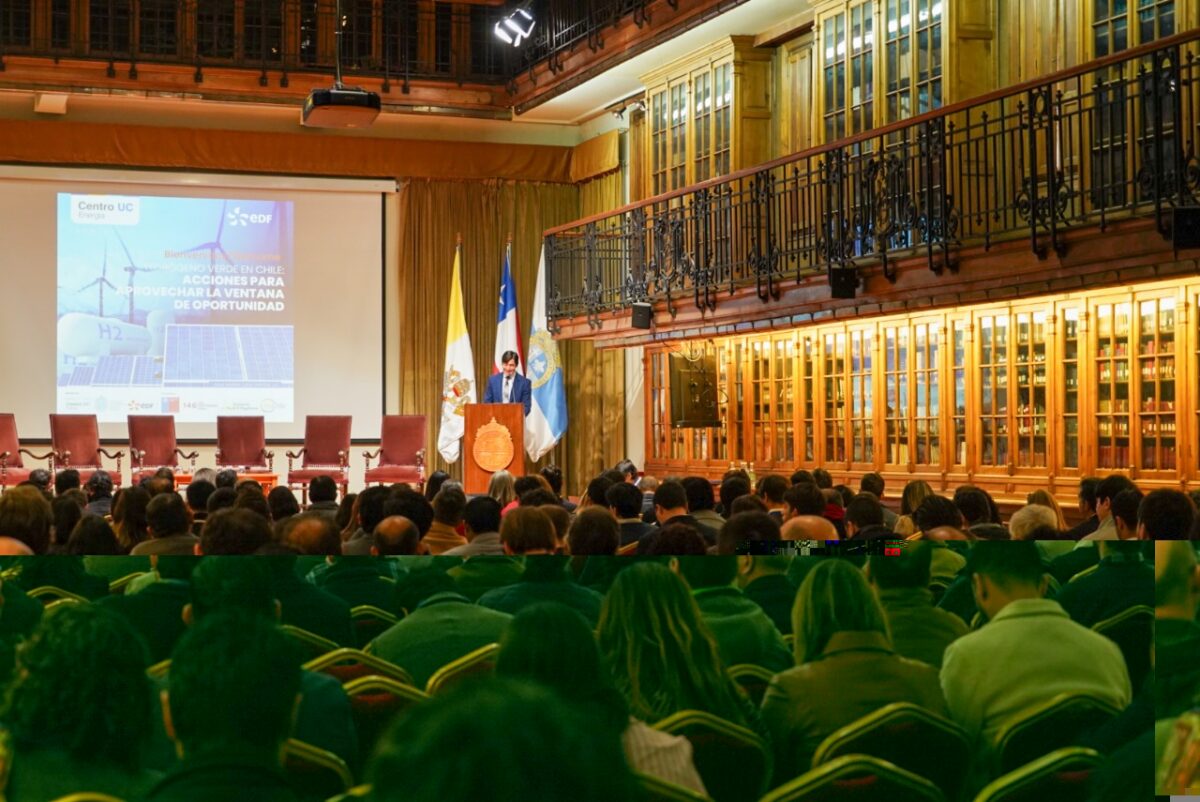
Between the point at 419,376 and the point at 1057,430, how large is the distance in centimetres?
858

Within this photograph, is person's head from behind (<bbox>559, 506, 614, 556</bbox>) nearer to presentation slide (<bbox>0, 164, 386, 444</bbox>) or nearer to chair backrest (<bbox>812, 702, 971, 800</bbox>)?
chair backrest (<bbox>812, 702, 971, 800</bbox>)

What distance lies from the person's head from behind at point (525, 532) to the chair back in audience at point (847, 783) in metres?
2.20

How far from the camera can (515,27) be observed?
50.9ft

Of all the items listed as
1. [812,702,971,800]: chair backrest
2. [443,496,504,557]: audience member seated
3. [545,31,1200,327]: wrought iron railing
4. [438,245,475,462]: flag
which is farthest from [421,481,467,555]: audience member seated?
[438,245,475,462]: flag

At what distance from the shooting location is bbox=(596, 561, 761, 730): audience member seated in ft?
4.78

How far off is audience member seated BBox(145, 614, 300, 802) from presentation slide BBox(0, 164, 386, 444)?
587 inches

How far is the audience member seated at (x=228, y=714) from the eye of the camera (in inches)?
51.0

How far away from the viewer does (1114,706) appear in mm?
1622

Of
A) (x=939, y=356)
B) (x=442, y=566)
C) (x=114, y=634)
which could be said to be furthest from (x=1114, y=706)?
(x=939, y=356)

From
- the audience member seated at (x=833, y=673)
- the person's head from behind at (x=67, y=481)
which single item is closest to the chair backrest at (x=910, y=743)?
the audience member seated at (x=833, y=673)

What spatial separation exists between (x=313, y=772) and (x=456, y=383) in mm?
14795

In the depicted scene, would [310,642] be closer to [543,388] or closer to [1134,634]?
[1134,634]

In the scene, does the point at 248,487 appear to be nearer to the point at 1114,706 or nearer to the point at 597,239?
the point at 1114,706

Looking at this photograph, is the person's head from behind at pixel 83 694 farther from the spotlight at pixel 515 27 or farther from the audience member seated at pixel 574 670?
the spotlight at pixel 515 27
